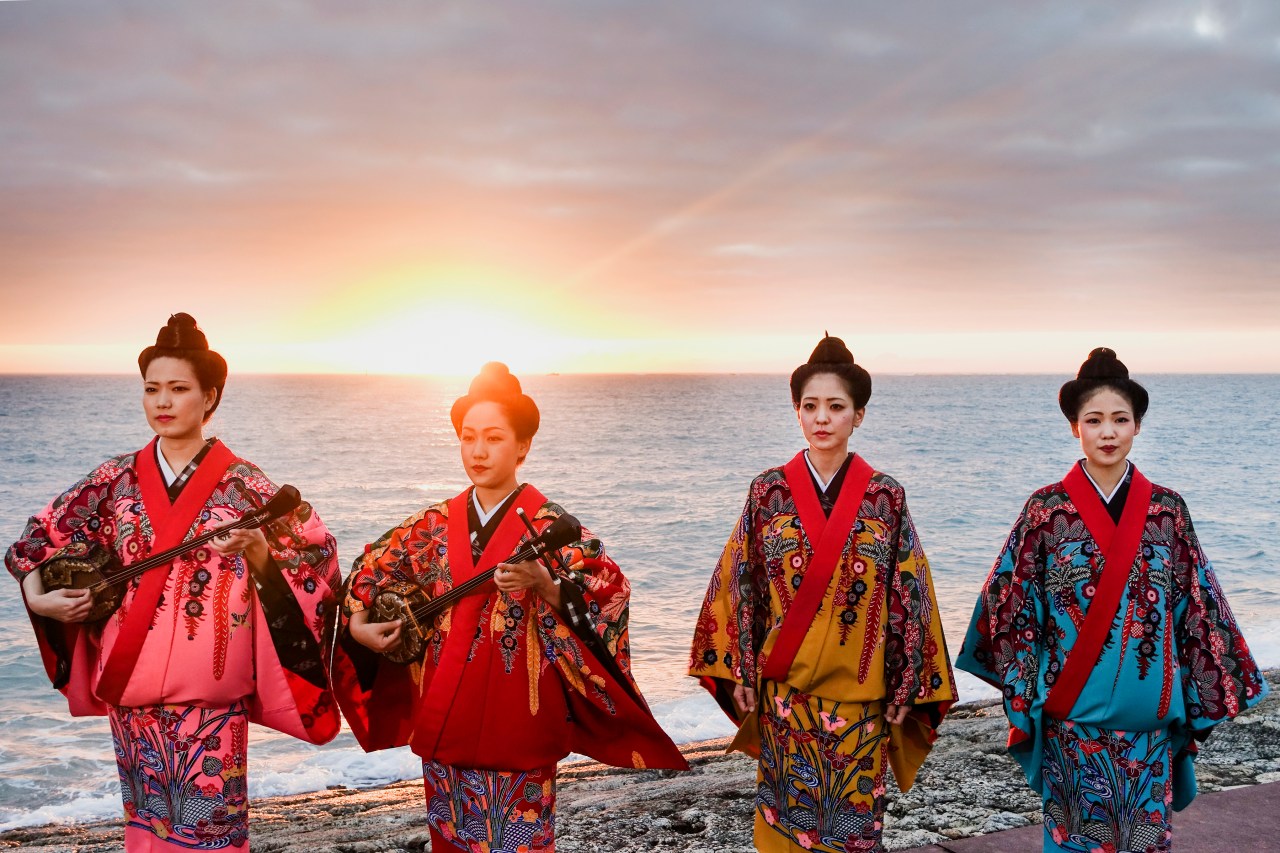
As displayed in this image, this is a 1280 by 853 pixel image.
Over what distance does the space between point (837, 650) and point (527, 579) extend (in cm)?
119

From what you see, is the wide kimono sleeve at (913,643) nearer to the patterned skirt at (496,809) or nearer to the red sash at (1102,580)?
the red sash at (1102,580)

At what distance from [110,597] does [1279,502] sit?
30.4 m

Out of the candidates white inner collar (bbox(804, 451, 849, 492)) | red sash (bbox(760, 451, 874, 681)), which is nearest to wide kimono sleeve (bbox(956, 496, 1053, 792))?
red sash (bbox(760, 451, 874, 681))

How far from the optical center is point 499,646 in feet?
11.9

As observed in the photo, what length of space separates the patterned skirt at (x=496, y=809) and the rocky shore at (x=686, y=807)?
1.36 meters

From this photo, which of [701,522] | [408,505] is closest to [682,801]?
[701,522]

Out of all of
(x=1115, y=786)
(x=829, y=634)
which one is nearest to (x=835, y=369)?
Result: (x=829, y=634)

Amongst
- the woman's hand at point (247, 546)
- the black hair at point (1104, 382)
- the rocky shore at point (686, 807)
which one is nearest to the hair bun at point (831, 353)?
the black hair at point (1104, 382)

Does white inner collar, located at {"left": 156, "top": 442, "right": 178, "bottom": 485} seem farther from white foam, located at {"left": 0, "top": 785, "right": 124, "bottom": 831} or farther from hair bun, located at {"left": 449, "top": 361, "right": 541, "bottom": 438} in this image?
white foam, located at {"left": 0, "top": 785, "right": 124, "bottom": 831}

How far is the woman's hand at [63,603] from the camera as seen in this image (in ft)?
11.8

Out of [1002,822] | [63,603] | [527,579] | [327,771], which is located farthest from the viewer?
[327,771]

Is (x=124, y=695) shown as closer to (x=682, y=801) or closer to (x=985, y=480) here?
(x=682, y=801)

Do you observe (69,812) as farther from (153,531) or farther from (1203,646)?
(1203,646)

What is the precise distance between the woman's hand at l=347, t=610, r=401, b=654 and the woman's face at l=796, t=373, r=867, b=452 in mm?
1670
